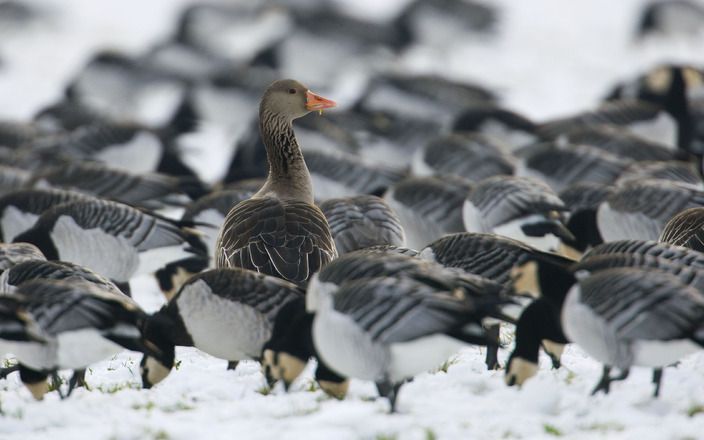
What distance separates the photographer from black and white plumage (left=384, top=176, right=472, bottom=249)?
9.41 meters

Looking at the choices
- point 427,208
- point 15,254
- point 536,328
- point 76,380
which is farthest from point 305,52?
point 536,328

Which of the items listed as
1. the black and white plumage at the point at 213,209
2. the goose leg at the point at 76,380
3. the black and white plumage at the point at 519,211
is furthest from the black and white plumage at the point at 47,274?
the black and white plumage at the point at 519,211

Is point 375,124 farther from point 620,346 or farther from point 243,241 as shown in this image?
point 620,346

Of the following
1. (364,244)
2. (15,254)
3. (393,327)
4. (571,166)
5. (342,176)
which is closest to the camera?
(393,327)

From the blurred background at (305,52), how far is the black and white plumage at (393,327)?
39.4ft

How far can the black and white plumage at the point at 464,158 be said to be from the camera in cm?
1146

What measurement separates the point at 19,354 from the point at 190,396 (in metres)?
0.94

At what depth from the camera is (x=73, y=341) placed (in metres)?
5.33

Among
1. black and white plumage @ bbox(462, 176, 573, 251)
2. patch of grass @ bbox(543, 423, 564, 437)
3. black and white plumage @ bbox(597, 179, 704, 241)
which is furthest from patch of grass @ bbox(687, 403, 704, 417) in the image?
black and white plumage @ bbox(597, 179, 704, 241)

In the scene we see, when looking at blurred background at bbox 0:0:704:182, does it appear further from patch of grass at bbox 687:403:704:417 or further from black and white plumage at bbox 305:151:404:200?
patch of grass at bbox 687:403:704:417

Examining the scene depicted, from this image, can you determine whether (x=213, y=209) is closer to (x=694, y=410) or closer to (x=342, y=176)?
(x=342, y=176)

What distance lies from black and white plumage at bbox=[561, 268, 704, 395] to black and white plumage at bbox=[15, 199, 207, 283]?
13.4 feet

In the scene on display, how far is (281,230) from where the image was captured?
6688 millimetres

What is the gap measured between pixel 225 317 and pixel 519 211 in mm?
3473
